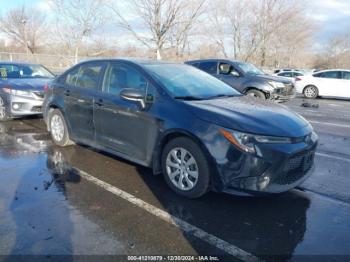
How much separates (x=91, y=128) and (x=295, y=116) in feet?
9.89

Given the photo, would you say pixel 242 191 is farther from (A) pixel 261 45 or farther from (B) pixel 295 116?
(A) pixel 261 45

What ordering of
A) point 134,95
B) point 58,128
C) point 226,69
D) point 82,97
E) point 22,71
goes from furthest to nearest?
point 226,69
point 22,71
point 58,128
point 82,97
point 134,95

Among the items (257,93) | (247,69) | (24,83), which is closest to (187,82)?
(24,83)

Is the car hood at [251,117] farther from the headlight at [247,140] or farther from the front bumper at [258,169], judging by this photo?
the front bumper at [258,169]

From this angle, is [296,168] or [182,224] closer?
[182,224]

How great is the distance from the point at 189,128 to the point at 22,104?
601cm

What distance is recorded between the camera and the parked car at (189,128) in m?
3.72

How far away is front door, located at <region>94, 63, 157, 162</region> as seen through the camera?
4574 millimetres

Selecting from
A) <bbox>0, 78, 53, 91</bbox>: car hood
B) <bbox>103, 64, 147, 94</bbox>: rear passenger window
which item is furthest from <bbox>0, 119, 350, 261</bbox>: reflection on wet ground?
<bbox>0, 78, 53, 91</bbox>: car hood

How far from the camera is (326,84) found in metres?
18.0

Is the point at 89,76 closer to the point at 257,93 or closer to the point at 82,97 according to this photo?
the point at 82,97

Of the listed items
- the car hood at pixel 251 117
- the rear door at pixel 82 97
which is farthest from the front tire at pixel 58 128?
the car hood at pixel 251 117

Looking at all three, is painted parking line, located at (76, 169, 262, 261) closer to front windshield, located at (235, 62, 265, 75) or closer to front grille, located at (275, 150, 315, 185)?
front grille, located at (275, 150, 315, 185)

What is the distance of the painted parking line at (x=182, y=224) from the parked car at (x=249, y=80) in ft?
27.5
